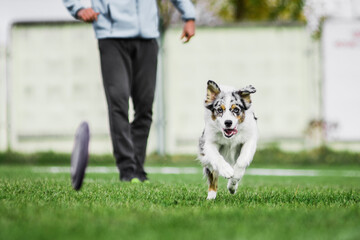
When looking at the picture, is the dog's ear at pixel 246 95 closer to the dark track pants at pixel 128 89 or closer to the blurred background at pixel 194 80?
the dark track pants at pixel 128 89

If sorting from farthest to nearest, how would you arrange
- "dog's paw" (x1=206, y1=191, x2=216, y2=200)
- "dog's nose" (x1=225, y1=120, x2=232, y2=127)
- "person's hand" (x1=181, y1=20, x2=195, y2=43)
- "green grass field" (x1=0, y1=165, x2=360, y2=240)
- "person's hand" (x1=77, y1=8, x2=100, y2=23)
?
"person's hand" (x1=181, y1=20, x2=195, y2=43)
"person's hand" (x1=77, y1=8, x2=100, y2=23)
"dog's paw" (x1=206, y1=191, x2=216, y2=200)
"dog's nose" (x1=225, y1=120, x2=232, y2=127)
"green grass field" (x1=0, y1=165, x2=360, y2=240)

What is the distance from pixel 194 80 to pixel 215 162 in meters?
9.13

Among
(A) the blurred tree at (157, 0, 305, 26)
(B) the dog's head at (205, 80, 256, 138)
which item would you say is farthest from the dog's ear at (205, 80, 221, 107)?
(A) the blurred tree at (157, 0, 305, 26)

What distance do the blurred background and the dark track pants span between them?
7381 millimetres

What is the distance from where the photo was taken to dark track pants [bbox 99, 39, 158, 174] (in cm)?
539

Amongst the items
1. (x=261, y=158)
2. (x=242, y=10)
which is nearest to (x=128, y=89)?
(x=261, y=158)

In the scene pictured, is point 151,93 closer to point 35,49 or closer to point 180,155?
point 180,155

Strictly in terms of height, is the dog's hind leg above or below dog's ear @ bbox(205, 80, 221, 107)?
below

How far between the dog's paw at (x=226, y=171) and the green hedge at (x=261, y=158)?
8099mm

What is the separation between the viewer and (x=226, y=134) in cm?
405

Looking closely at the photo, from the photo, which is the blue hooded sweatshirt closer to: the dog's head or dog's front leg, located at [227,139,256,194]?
the dog's head

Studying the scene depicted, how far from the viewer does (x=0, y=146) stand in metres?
13.3

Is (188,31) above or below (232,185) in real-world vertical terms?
above

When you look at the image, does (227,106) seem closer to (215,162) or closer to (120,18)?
(215,162)
